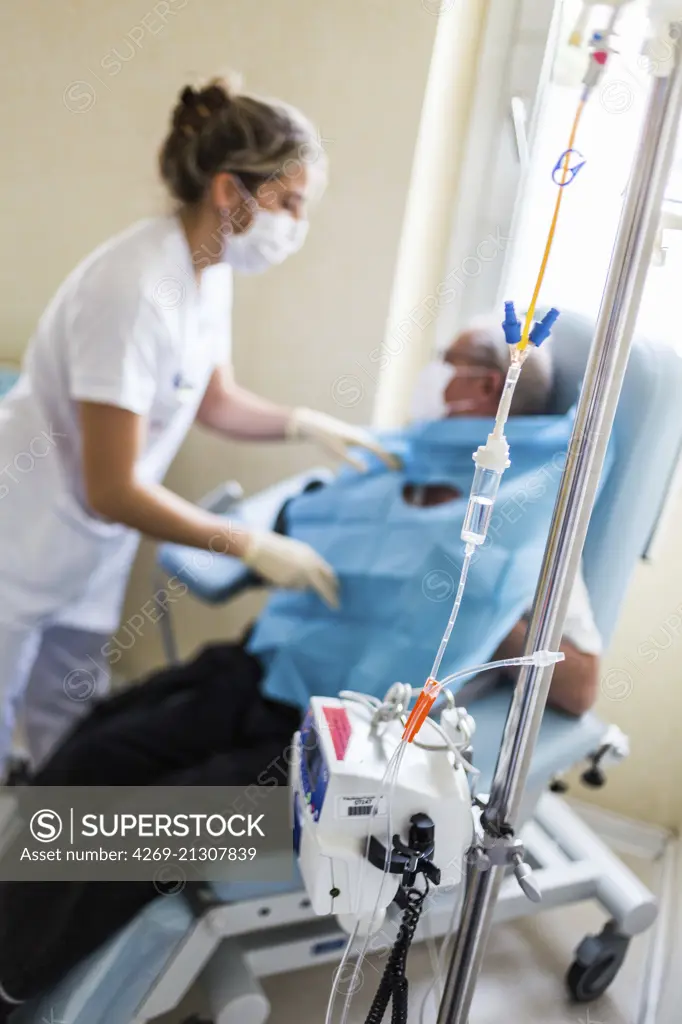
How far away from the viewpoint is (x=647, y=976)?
4.70 feet

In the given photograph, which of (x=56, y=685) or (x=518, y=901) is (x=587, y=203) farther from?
(x=56, y=685)

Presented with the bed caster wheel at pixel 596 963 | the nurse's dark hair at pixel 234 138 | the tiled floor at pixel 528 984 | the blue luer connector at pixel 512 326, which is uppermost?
the nurse's dark hair at pixel 234 138

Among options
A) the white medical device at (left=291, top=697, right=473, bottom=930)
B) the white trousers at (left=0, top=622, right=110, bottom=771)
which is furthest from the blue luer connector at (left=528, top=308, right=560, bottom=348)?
the white trousers at (left=0, top=622, right=110, bottom=771)

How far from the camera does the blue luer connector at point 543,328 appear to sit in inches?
28.5

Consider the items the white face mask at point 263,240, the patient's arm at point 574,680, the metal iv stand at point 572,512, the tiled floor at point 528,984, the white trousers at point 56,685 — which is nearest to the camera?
the metal iv stand at point 572,512

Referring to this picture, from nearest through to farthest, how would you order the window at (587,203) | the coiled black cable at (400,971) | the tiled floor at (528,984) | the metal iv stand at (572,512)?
the metal iv stand at (572,512) → the coiled black cable at (400,971) → the window at (587,203) → the tiled floor at (528,984)

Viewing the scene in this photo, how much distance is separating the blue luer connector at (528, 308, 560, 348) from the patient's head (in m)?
0.49

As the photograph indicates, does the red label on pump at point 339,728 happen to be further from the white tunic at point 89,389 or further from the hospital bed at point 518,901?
the white tunic at point 89,389

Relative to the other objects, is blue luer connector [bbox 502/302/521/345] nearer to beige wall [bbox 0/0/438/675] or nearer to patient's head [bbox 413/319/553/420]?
patient's head [bbox 413/319/553/420]

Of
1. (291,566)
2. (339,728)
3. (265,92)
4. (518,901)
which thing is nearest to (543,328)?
(339,728)

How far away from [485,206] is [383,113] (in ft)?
1.01

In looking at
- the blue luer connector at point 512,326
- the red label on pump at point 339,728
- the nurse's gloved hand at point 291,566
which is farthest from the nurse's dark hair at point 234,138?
the red label on pump at point 339,728

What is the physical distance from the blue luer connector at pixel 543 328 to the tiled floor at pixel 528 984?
2.63 feet

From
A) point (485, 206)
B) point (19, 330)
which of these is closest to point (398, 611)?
point (485, 206)
